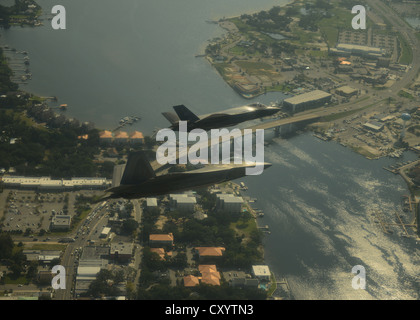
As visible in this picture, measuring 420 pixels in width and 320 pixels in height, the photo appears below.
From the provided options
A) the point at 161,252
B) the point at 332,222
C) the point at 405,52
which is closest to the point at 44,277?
the point at 161,252

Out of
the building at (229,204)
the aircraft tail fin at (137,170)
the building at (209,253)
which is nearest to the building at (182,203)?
the building at (229,204)

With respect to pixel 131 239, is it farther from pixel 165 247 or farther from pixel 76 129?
pixel 76 129

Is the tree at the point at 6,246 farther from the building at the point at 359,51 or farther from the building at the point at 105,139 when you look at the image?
the building at the point at 359,51

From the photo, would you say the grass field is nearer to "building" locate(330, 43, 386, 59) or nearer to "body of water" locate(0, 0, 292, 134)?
"body of water" locate(0, 0, 292, 134)

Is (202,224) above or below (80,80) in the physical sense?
below

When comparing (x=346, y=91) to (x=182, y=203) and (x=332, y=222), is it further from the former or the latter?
(x=182, y=203)

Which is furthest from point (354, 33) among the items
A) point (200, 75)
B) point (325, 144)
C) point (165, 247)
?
point (165, 247)
